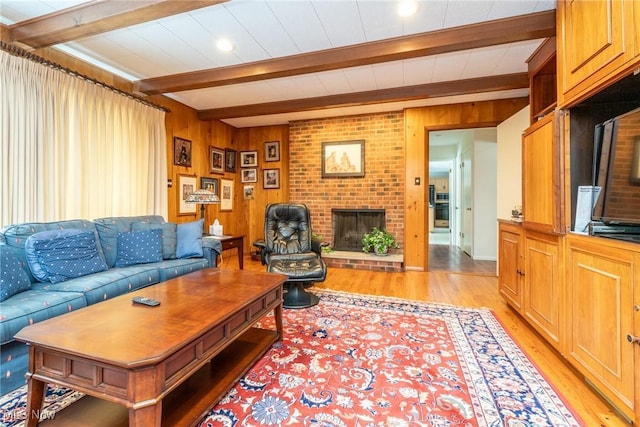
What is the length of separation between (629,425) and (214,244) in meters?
3.25

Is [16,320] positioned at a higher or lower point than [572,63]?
lower

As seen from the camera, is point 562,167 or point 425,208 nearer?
point 562,167

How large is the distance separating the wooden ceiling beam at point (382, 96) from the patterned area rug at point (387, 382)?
2651mm

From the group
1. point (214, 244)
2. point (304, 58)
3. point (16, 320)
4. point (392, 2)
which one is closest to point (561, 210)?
point (392, 2)

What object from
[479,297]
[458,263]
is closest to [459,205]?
[458,263]

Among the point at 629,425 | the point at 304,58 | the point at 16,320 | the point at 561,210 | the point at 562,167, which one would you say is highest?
the point at 304,58

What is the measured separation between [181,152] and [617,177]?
4.58 metres

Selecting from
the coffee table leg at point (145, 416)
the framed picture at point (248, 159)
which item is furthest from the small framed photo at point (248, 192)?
the coffee table leg at point (145, 416)

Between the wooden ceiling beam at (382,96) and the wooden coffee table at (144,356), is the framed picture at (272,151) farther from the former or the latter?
the wooden coffee table at (144,356)

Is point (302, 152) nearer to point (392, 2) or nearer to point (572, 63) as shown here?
point (392, 2)

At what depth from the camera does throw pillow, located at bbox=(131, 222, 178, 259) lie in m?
2.95

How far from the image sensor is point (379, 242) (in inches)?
174

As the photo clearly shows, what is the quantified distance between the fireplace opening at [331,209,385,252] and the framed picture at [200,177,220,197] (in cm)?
207

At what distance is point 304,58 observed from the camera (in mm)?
2785
